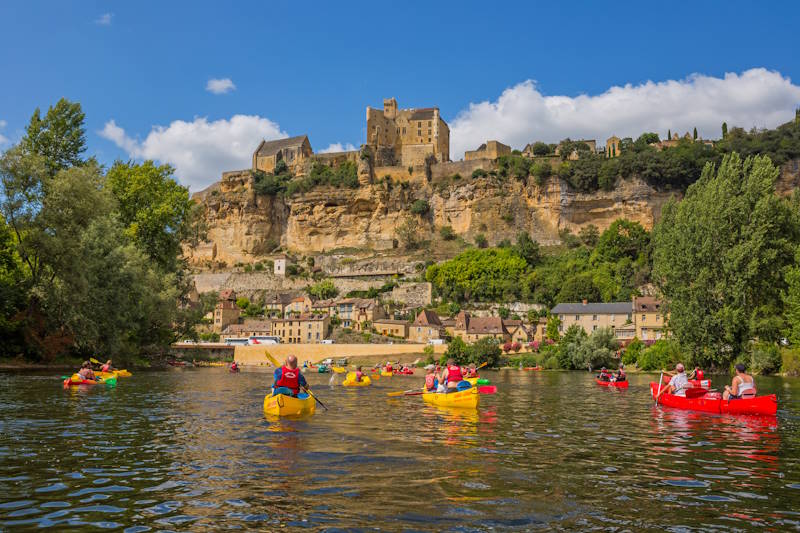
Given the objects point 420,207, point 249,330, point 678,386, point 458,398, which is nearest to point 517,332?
point 249,330

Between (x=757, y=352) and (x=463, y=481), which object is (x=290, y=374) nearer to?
(x=463, y=481)

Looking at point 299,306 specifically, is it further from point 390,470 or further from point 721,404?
point 390,470

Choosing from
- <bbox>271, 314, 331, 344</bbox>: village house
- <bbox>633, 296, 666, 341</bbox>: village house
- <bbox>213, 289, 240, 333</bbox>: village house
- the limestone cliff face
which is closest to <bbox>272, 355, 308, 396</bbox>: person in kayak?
<bbox>633, 296, 666, 341</bbox>: village house

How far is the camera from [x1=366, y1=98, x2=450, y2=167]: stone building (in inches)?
4245

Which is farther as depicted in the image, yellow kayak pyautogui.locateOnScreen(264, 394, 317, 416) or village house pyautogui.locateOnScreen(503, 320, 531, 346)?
village house pyautogui.locateOnScreen(503, 320, 531, 346)

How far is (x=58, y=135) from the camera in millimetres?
37750

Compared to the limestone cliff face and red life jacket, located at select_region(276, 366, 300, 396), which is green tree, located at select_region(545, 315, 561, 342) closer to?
the limestone cliff face

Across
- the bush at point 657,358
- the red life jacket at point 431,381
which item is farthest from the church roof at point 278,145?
the red life jacket at point 431,381

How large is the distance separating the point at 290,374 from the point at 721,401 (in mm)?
11284

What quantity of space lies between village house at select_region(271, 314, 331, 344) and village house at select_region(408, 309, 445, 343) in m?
10.2

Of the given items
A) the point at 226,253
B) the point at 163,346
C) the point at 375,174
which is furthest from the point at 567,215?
the point at 163,346

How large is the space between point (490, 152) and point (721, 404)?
89158 mm

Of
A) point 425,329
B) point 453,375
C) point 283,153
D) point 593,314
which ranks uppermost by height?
point 283,153

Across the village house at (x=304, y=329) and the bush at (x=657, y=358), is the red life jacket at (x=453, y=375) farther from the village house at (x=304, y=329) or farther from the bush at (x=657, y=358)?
the village house at (x=304, y=329)
